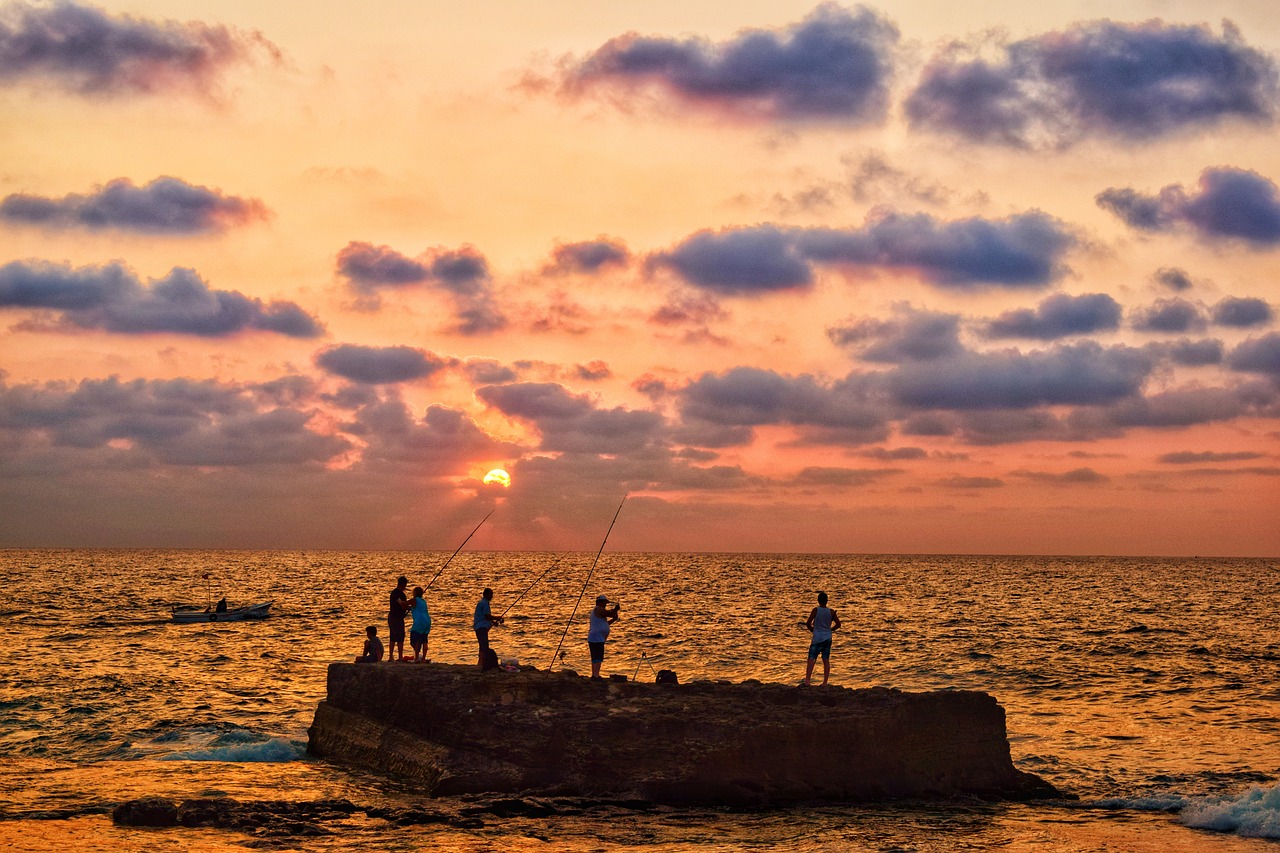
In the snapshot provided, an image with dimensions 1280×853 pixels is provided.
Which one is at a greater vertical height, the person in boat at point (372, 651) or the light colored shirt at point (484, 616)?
the light colored shirt at point (484, 616)

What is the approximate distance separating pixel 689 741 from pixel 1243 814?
9.22m

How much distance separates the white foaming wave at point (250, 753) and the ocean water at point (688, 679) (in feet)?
0.24

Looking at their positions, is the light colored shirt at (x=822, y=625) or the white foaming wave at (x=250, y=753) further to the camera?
the white foaming wave at (x=250, y=753)

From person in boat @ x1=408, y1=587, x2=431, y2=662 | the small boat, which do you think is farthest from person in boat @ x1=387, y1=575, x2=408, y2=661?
the small boat

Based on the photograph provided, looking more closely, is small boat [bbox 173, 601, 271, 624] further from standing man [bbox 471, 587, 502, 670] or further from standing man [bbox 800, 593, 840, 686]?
standing man [bbox 800, 593, 840, 686]

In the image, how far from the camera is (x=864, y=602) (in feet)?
269

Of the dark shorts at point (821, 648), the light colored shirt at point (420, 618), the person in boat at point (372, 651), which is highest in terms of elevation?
the light colored shirt at point (420, 618)

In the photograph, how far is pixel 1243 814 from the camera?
1809 cm

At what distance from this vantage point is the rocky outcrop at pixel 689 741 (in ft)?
58.3

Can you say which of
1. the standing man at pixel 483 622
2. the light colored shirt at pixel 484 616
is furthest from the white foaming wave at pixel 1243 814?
the light colored shirt at pixel 484 616

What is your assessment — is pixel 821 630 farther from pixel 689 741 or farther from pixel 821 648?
pixel 689 741

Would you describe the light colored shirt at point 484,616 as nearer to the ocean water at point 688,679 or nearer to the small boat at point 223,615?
the ocean water at point 688,679

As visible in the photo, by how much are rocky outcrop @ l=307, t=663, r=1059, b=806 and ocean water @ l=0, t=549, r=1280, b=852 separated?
63 centimetres

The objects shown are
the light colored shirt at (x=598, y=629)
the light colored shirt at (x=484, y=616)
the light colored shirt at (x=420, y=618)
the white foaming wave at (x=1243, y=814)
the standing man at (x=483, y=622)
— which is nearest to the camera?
the white foaming wave at (x=1243, y=814)
